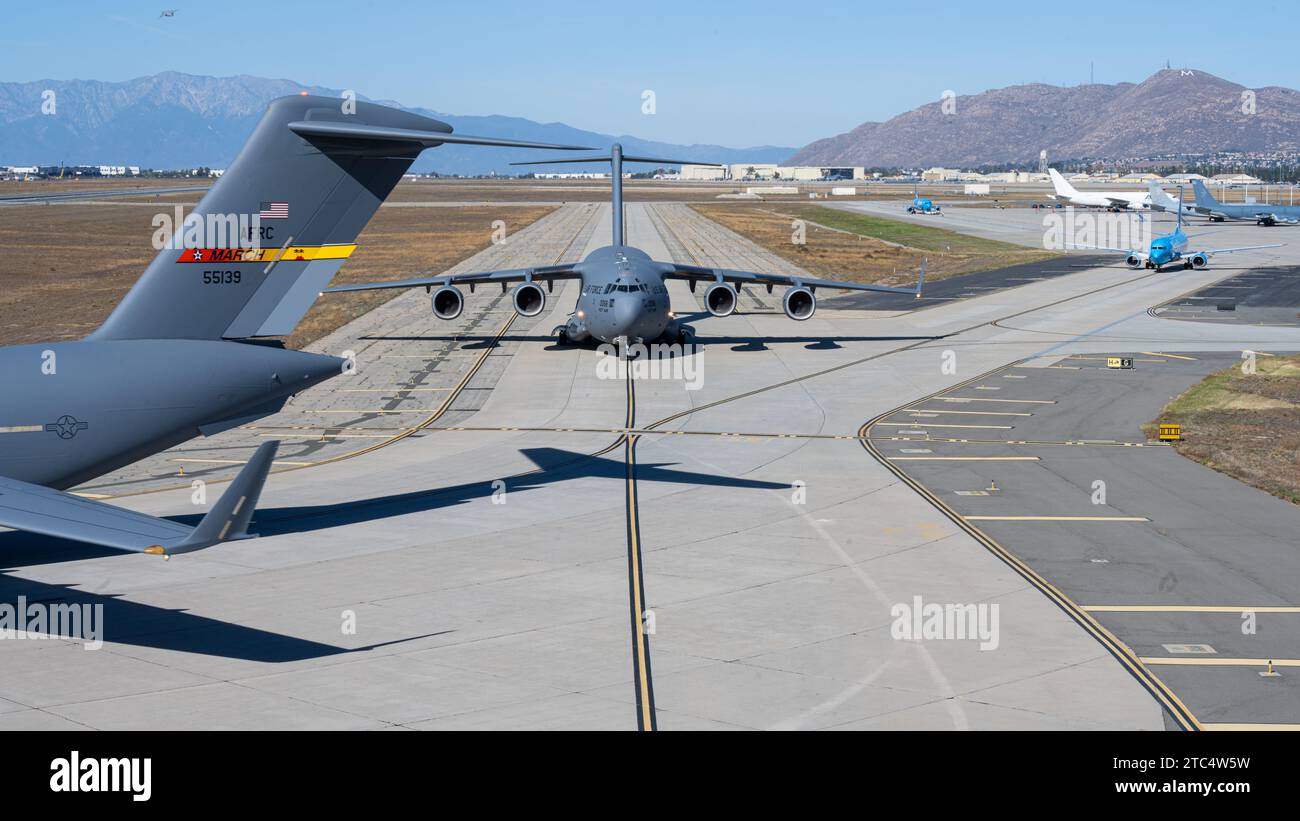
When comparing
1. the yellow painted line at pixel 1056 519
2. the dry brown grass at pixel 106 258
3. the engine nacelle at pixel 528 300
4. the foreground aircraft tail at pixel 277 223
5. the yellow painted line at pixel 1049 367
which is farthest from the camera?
the dry brown grass at pixel 106 258

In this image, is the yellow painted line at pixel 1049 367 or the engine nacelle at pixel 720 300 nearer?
the yellow painted line at pixel 1049 367

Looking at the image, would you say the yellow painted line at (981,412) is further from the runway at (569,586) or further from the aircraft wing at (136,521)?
the aircraft wing at (136,521)

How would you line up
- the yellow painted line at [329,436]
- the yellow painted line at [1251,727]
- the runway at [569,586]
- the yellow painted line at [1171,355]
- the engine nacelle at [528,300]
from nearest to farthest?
1. the yellow painted line at [1251,727]
2. the runway at [569,586]
3. the yellow painted line at [329,436]
4. the engine nacelle at [528,300]
5. the yellow painted line at [1171,355]

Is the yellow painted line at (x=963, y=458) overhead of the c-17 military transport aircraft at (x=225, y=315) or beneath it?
beneath

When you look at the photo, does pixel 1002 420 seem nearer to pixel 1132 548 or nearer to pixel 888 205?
pixel 1132 548

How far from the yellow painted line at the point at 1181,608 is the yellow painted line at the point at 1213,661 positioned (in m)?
2.08

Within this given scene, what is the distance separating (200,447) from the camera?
103ft

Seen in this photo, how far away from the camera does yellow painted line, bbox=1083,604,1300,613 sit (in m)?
18.5

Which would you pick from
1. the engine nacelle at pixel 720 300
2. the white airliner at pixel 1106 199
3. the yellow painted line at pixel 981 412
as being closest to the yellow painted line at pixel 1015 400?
the yellow painted line at pixel 981 412

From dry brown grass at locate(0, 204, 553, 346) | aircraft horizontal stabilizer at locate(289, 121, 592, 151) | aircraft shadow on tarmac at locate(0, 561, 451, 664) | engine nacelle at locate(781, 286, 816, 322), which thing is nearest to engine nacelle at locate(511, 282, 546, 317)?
engine nacelle at locate(781, 286, 816, 322)

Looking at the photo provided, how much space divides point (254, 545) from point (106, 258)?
75.0 m

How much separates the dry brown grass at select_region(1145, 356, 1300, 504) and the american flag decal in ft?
68.6

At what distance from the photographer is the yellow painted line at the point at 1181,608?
18500mm

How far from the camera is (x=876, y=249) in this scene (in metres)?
99.9
